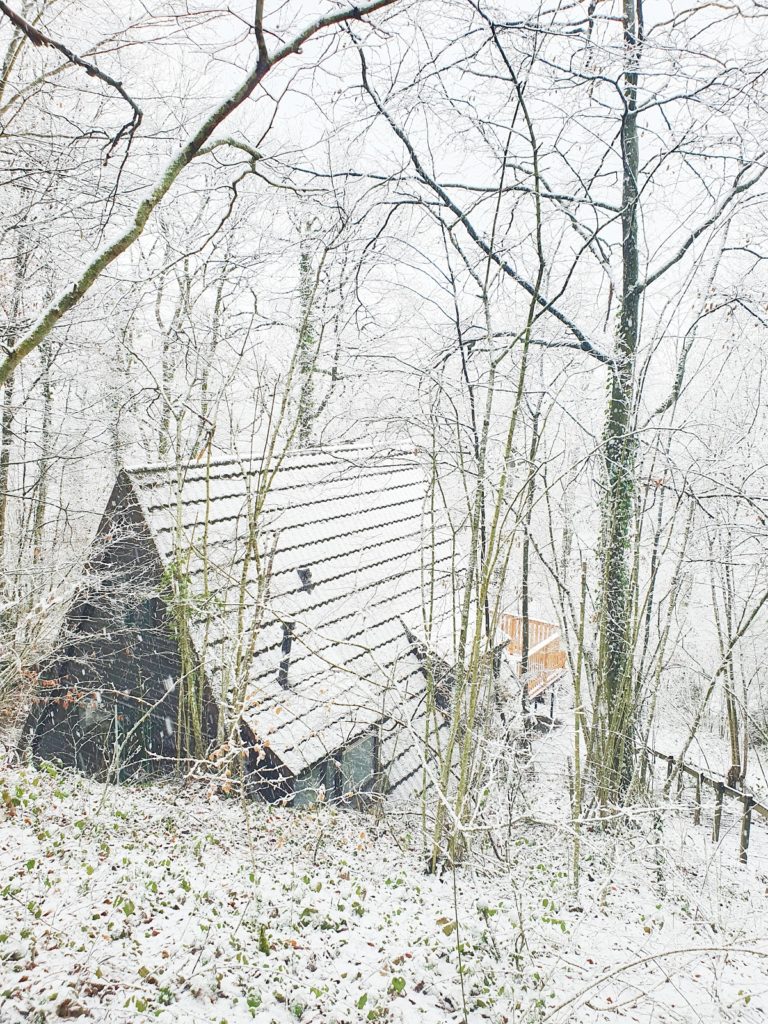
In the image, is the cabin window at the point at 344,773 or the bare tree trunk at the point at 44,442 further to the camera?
the bare tree trunk at the point at 44,442

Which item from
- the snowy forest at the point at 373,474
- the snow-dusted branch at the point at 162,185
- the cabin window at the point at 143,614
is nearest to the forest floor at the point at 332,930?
the snowy forest at the point at 373,474

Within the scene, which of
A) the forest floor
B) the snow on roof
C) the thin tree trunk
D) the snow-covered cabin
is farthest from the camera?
the snow-covered cabin

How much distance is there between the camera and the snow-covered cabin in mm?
5996

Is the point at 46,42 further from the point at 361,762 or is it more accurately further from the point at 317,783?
the point at 361,762

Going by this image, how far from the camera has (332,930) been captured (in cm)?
362

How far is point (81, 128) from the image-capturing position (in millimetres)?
2602

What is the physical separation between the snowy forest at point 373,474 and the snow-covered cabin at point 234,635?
8 cm

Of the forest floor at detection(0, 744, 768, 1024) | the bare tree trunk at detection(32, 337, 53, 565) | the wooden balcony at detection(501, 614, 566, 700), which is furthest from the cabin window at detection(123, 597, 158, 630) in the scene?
the wooden balcony at detection(501, 614, 566, 700)

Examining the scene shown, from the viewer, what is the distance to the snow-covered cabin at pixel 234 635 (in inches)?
236

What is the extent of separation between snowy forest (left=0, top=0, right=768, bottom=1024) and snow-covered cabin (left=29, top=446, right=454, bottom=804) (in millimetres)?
76

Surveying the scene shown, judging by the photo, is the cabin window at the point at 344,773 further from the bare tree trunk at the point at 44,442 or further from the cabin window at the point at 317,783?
the bare tree trunk at the point at 44,442

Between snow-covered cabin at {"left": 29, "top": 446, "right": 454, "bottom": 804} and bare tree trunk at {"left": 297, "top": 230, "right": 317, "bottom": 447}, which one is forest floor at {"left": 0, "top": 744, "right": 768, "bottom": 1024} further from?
bare tree trunk at {"left": 297, "top": 230, "right": 317, "bottom": 447}

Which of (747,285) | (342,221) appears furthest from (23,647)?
(747,285)

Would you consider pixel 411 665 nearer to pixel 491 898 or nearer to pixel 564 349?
pixel 491 898
